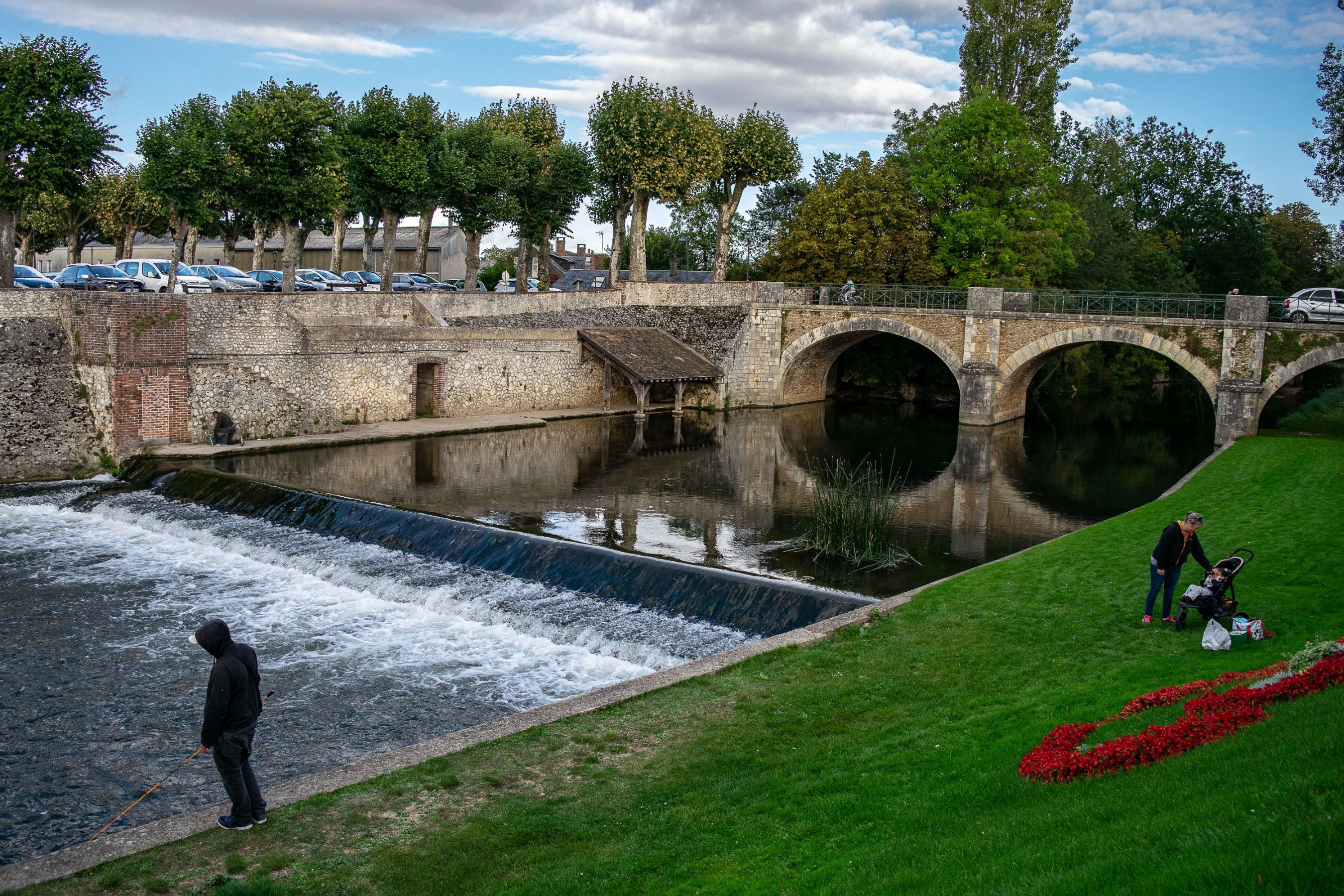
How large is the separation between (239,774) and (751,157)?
41.5 m

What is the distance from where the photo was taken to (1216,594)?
10055 mm

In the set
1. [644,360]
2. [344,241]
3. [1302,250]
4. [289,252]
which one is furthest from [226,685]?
[1302,250]

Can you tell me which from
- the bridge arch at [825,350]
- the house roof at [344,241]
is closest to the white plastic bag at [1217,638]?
the bridge arch at [825,350]

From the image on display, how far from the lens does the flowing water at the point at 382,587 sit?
423 inches

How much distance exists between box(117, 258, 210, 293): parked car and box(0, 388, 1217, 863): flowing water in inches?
449

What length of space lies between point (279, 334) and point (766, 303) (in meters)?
19.9

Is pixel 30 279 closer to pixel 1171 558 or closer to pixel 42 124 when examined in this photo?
pixel 42 124

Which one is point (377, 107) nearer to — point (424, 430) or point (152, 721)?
point (424, 430)

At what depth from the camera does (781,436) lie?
3394 cm

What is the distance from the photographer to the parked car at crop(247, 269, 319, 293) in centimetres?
3900

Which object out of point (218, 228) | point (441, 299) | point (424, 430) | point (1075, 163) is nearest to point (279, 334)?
point (424, 430)

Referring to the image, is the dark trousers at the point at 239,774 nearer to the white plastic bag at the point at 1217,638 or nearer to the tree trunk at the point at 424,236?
the white plastic bag at the point at 1217,638

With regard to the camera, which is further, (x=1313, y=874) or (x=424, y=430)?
(x=424, y=430)

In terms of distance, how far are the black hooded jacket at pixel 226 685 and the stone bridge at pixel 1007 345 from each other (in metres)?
30.1
